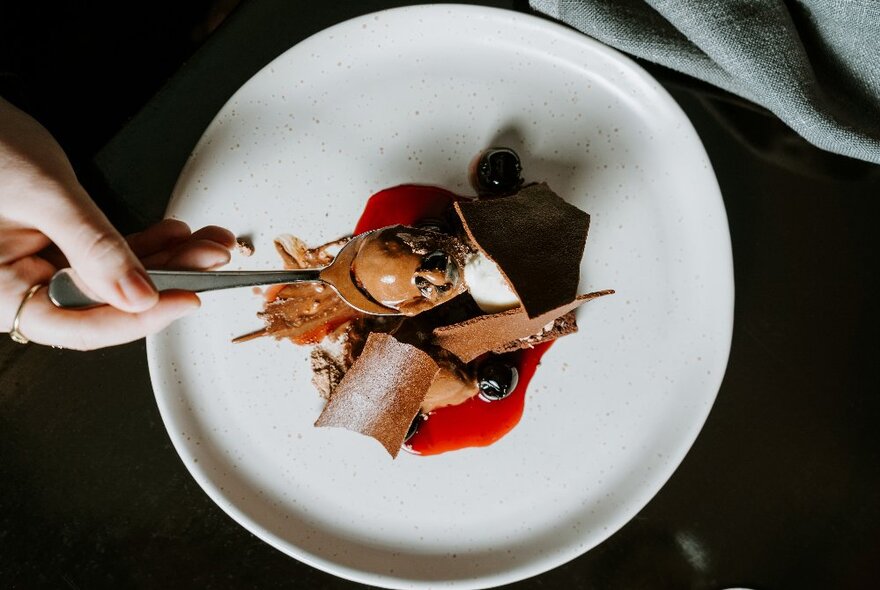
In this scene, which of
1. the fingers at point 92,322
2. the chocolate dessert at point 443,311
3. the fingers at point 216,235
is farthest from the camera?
the fingers at point 216,235

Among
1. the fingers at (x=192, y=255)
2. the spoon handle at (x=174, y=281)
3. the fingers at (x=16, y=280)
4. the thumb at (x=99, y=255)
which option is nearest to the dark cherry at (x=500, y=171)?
the spoon handle at (x=174, y=281)

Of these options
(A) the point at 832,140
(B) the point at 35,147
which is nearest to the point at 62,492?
(B) the point at 35,147

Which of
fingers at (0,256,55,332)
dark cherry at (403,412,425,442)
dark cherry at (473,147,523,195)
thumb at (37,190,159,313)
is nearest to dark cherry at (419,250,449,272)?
dark cherry at (473,147,523,195)

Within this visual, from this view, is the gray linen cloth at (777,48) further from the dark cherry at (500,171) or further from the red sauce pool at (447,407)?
the red sauce pool at (447,407)

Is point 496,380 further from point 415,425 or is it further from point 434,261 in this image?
point 434,261

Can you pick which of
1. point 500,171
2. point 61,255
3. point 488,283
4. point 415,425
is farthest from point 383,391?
point 61,255

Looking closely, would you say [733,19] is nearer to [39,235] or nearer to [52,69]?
[39,235]

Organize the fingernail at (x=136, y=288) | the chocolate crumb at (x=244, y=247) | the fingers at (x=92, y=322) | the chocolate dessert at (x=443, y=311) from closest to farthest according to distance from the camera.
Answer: the fingernail at (x=136, y=288) → the fingers at (x=92, y=322) → the chocolate dessert at (x=443, y=311) → the chocolate crumb at (x=244, y=247)
